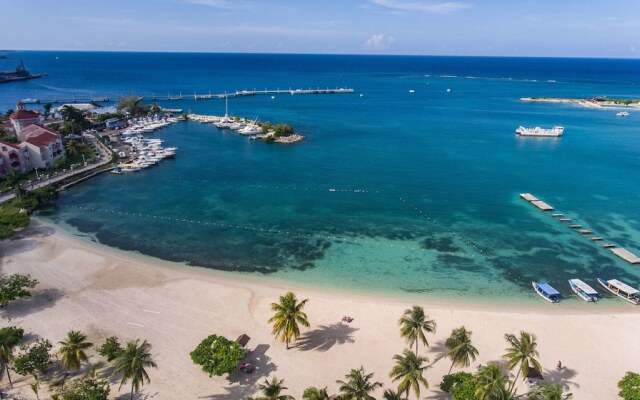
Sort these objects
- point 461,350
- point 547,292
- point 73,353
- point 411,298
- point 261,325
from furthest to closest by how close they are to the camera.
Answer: point 411,298
point 547,292
point 261,325
point 73,353
point 461,350

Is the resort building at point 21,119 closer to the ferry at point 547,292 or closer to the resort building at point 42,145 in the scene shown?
the resort building at point 42,145

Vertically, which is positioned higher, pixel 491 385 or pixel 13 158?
pixel 13 158

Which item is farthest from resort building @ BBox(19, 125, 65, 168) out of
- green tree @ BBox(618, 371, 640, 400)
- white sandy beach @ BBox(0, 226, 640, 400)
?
green tree @ BBox(618, 371, 640, 400)

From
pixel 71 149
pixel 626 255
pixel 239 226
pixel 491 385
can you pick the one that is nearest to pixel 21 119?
pixel 71 149

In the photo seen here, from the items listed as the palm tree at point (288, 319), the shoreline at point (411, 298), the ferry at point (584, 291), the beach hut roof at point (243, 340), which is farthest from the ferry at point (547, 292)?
the beach hut roof at point (243, 340)

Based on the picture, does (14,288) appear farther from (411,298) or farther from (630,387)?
(630,387)

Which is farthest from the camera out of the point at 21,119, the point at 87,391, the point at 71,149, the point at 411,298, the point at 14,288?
the point at 21,119

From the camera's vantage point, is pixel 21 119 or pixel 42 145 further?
pixel 21 119

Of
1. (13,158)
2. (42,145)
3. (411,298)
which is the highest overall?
(42,145)
